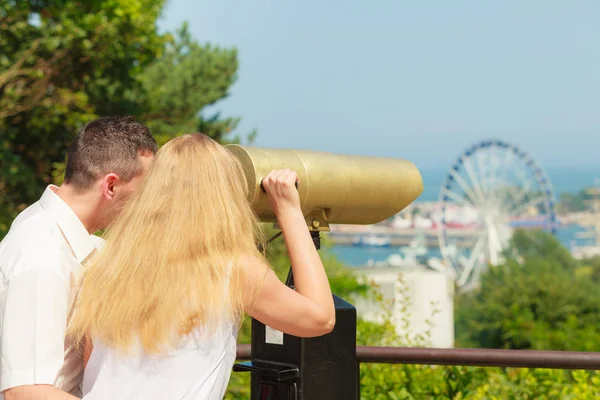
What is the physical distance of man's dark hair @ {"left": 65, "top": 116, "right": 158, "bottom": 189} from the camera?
58.3 inches

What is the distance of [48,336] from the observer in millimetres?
1320

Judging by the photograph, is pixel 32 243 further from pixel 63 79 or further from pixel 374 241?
pixel 374 241

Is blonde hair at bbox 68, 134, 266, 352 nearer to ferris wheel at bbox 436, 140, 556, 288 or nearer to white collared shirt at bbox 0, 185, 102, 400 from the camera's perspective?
white collared shirt at bbox 0, 185, 102, 400

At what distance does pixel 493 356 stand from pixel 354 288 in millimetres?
25838

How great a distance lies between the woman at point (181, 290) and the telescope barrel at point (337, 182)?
0.21 meters

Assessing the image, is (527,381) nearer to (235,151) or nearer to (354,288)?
(235,151)

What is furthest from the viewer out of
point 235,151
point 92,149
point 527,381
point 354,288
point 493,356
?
point 354,288

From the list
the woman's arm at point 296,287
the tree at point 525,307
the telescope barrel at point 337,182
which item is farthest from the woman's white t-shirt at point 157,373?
the tree at point 525,307

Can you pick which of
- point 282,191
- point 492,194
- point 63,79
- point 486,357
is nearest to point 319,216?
point 282,191

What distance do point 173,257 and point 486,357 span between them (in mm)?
1176

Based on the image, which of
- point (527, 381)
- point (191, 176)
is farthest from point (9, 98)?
point (191, 176)

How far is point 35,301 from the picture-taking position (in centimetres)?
132

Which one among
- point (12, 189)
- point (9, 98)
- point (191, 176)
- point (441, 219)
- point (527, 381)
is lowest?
point (527, 381)

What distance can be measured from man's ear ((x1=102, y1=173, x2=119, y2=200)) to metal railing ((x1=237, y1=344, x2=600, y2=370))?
1.00m
